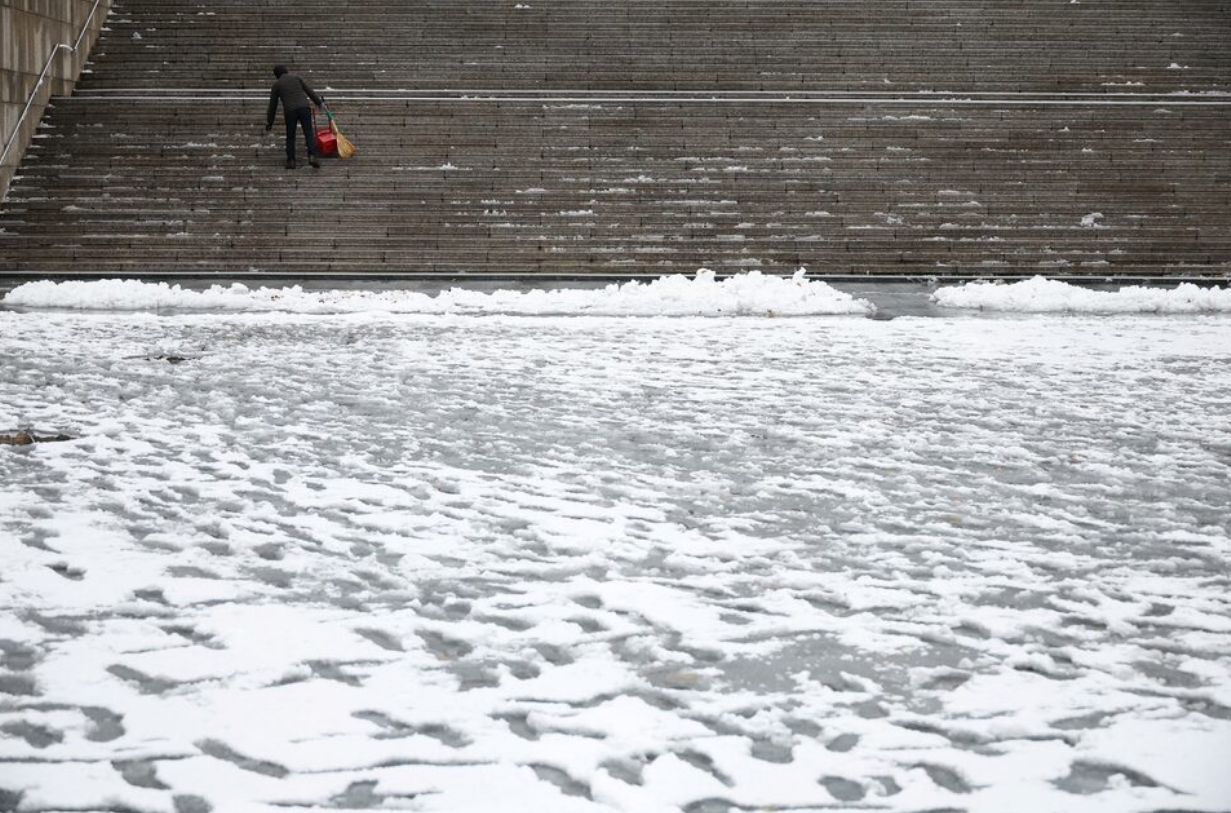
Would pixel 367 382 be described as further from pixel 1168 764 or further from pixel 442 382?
pixel 1168 764

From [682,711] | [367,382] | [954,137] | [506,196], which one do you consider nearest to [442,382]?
[367,382]

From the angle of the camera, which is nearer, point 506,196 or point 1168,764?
point 1168,764

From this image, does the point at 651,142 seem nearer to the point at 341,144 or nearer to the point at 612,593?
the point at 341,144

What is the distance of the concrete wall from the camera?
1606 cm

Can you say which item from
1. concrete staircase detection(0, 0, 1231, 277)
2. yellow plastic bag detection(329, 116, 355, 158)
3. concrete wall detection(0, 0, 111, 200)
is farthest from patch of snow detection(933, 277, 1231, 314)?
concrete wall detection(0, 0, 111, 200)

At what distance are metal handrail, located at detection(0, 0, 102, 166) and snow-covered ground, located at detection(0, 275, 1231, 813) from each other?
8.99 metres

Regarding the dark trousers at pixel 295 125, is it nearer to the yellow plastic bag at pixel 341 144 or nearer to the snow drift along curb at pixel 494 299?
the yellow plastic bag at pixel 341 144

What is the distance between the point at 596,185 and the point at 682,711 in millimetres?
12648

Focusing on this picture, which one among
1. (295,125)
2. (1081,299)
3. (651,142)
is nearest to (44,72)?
(295,125)

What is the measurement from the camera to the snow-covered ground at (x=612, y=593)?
308 cm

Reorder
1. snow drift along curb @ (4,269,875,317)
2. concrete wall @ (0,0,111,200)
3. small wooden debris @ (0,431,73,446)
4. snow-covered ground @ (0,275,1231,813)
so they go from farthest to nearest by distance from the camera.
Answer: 1. concrete wall @ (0,0,111,200)
2. snow drift along curb @ (4,269,875,317)
3. small wooden debris @ (0,431,73,446)
4. snow-covered ground @ (0,275,1231,813)

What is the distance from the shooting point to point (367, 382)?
8.27 m

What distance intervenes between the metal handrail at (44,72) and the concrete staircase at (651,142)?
321 mm

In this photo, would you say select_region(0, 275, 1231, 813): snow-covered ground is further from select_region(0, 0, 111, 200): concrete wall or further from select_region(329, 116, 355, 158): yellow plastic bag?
select_region(0, 0, 111, 200): concrete wall
